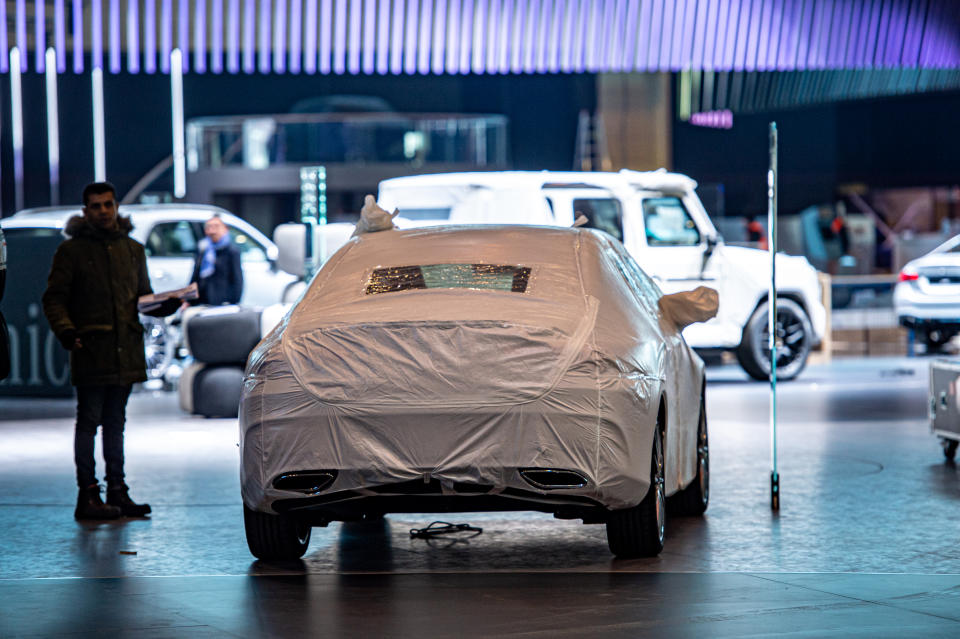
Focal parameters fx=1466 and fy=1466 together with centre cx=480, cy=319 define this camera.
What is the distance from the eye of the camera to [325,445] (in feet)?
19.1

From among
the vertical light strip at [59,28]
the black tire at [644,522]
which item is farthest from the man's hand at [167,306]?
the vertical light strip at [59,28]

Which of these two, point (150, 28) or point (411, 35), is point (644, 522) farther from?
point (411, 35)

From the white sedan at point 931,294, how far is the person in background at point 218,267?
899cm

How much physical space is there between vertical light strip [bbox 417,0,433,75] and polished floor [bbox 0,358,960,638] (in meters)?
8.09

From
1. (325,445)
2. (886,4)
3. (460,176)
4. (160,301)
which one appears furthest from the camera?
(886,4)

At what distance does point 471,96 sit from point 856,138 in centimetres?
980

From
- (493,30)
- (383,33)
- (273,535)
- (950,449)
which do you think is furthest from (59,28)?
(273,535)

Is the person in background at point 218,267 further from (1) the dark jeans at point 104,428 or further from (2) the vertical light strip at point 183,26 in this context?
(1) the dark jeans at point 104,428

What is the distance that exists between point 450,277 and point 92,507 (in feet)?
8.80

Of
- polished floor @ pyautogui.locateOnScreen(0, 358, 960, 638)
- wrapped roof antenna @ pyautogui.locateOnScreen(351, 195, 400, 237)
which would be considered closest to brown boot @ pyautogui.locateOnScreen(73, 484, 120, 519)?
polished floor @ pyautogui.locateOnScreen(0, 358, 960, 638)

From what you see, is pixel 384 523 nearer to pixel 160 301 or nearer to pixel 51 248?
pixel 160 301

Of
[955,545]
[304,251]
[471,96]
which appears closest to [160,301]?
[955,545]

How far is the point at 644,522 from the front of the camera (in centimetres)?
627

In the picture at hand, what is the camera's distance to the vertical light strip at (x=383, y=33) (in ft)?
55.8
